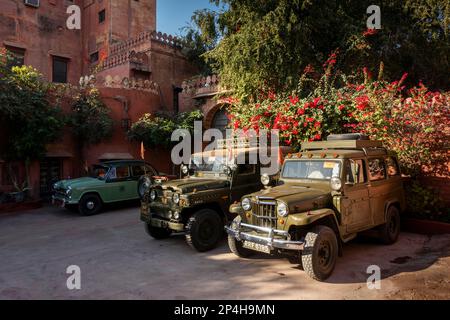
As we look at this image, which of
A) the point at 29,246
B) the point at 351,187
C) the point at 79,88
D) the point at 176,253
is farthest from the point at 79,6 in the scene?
the point at 351,187

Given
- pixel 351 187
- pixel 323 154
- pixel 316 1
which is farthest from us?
pixel 316 1

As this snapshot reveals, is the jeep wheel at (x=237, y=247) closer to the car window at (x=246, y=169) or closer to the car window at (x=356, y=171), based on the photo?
the car window at (x=246, y=169)

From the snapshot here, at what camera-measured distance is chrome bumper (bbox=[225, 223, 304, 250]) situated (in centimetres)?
468

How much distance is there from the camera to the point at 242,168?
7.27 m

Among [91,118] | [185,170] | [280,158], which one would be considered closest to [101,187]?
[185,170]

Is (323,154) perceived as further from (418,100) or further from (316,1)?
(316,1)

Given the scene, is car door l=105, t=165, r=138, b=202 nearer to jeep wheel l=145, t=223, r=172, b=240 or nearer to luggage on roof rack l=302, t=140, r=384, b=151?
jeep wheel l=145, t=223, r=172, b=240

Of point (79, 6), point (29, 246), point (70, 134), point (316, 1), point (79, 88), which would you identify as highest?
point (79, 6)

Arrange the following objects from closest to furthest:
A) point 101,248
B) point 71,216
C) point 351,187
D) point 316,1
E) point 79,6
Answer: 1. point 351,187
2. point 101,248
3. point 71,216
4. point 316,1
5. point 79,6

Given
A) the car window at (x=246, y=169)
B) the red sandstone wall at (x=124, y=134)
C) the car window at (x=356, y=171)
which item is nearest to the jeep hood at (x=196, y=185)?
the car window at (x=246, y=169)

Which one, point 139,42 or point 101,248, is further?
point 139,42

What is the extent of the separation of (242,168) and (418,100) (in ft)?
14.7

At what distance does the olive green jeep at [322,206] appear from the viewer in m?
4.83

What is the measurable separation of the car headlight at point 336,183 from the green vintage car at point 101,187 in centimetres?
771
